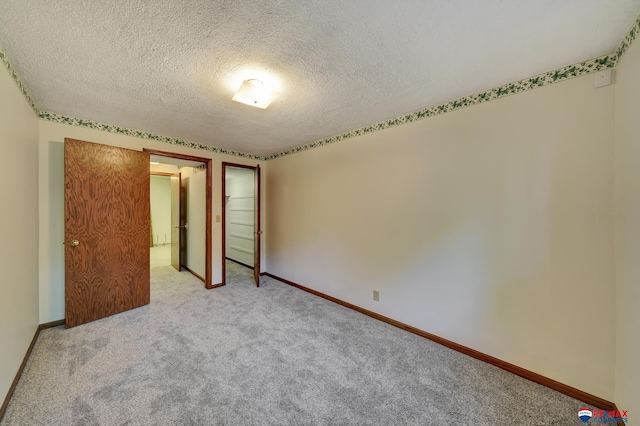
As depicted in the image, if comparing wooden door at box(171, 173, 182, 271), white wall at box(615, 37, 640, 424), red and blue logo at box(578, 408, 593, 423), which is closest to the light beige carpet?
red and blue logo at box(578, 408, 593, 423)

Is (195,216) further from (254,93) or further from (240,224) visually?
(254,93)

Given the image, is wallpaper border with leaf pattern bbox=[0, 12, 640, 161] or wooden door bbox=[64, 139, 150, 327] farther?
wooden door bbox=[64, 139, 150, 327]

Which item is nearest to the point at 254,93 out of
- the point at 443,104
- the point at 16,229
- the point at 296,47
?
the point at 296,47

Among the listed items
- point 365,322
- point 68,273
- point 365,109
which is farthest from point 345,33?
point 68,273

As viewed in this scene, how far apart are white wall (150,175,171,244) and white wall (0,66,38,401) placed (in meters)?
5.48

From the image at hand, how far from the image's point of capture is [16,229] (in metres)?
1.77

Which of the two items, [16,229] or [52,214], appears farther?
[52,214]

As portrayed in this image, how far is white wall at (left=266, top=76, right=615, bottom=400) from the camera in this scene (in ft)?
5.17

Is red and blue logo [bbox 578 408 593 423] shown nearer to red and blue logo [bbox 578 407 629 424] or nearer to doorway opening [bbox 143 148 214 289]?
red and blue logo [bbox 578 407 629 424]

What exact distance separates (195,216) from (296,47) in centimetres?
368

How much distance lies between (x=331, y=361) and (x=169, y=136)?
136 inches

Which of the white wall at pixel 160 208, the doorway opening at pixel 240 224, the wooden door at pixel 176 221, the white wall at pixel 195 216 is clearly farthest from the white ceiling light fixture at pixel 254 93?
the white wall at pixel 160 208

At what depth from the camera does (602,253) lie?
5.06 feet

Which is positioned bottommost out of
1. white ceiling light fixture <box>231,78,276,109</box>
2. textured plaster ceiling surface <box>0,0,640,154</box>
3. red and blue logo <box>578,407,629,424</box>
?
red and blue logo <box>578,407,629,424</box>
